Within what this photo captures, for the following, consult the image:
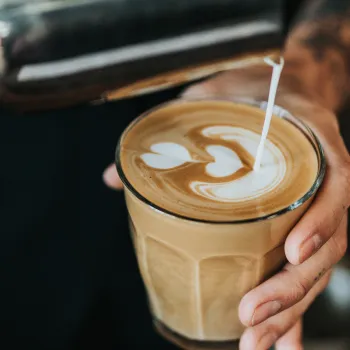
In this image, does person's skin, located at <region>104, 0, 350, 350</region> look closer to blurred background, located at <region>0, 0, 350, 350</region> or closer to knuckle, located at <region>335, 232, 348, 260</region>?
knuckle, located at <region>335, 232, 348, 260</region>

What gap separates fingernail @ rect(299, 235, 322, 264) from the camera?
70cm

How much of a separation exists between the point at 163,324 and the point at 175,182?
12.0 inches

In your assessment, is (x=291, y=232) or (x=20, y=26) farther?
(x=20, y=26)

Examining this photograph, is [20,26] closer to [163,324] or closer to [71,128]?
[71,128]

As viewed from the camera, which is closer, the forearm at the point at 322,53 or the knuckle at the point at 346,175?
the knuckle at the point at 346,175

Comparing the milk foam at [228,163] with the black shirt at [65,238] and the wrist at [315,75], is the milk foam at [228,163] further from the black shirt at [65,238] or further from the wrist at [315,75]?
the black shirt at [65,238]

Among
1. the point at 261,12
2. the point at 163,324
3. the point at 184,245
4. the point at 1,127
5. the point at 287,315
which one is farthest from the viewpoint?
the point at 261,12

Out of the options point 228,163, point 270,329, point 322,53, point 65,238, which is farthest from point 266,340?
point 322,53

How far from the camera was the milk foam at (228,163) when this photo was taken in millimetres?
728

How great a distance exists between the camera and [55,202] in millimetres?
1256

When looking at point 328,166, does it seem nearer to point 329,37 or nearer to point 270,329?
point 270,329

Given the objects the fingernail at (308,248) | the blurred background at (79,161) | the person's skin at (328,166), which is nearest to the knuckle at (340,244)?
the person's skin at (328,166)

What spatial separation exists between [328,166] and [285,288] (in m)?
0.18

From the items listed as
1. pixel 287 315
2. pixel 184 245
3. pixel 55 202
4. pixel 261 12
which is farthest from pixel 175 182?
pixel 261 12
